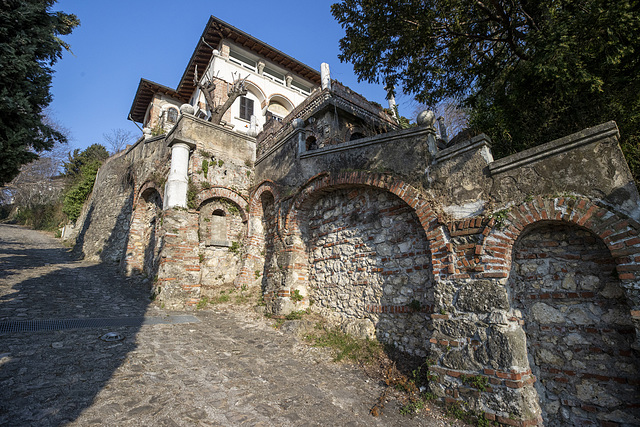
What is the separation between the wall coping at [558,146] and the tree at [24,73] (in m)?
9.31

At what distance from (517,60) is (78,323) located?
9.76 m

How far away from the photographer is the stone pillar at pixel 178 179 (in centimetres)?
834

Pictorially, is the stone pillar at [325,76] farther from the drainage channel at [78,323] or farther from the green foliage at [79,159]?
the green foliage at [79,159]

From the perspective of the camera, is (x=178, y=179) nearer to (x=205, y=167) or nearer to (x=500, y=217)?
(x=205, y=167)

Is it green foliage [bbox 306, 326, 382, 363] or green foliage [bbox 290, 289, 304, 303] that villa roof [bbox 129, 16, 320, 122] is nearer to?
green foliage [bbox 290, 289, 304, 303]

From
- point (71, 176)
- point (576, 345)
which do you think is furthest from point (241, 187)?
point (71, 176)

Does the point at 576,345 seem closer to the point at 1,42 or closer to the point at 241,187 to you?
the point at 241,187

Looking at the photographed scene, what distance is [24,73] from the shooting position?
6.55m

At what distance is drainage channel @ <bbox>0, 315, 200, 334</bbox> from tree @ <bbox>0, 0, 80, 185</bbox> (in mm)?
3839

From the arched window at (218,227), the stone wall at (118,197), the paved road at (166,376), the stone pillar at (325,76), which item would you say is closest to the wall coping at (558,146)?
the paved road at (166,376)

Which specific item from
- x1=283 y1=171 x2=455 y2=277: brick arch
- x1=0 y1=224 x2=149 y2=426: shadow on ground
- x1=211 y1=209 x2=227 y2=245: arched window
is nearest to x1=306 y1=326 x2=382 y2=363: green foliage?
x1=283 y1=171 x2=455 y2=277: brick arch

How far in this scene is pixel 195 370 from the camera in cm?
432

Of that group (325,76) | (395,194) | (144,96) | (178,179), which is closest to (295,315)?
(395,194)

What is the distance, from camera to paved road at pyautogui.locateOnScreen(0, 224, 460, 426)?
3.22 meters
